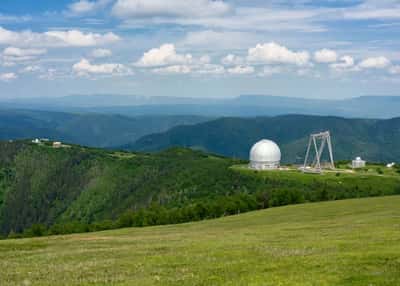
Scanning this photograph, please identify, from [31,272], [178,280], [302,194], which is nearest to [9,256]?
[31,272]

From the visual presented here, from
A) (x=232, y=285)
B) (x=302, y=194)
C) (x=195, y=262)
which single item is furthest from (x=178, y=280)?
(x=302, y=194)

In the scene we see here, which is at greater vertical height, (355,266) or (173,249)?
(355,266)

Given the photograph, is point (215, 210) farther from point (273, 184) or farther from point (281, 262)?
point (281, 262)

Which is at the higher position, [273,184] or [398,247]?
[398,247]

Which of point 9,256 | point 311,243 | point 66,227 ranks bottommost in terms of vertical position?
point 66,227

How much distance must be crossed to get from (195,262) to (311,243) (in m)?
9.14

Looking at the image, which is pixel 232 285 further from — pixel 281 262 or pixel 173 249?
pixel 173 249

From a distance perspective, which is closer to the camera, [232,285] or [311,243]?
[232,285]

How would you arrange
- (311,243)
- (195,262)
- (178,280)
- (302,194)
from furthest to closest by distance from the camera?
(302,194) → (311,243) → (195,262) → (178,280)

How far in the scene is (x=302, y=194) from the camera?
137 m

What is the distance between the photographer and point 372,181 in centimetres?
17238

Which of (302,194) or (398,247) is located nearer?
(398,247)

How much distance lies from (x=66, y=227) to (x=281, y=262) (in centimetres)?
9657

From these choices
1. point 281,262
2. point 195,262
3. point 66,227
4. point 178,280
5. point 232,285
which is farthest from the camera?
point 66,227
